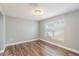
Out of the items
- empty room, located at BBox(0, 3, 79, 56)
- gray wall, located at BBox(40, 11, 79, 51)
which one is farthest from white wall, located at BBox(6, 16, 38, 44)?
gray wall, located at BBox(40, 11, 79, 51)

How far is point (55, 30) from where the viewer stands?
13.5 ft

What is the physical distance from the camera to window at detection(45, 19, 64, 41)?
11.7ft

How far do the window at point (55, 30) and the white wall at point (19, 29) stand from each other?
1069 millimetres

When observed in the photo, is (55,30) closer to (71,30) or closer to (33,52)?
(71,30)

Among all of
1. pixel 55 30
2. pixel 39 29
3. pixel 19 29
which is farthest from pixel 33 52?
pixel 39 29

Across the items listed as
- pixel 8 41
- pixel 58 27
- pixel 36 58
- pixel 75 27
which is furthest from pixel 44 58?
pixel 8 41

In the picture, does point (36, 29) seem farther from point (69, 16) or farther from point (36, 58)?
point (36, 58)

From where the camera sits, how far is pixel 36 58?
81cm

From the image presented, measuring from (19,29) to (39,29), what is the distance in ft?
5.72

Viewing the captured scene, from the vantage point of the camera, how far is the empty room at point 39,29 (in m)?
2.55

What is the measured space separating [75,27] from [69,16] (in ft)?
1.91

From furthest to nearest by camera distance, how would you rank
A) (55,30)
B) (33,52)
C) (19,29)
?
(19,29) < (55,30) < (33,52)

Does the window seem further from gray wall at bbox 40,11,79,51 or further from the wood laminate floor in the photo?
the wood laminate floor

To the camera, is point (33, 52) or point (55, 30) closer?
point (33, 52)
